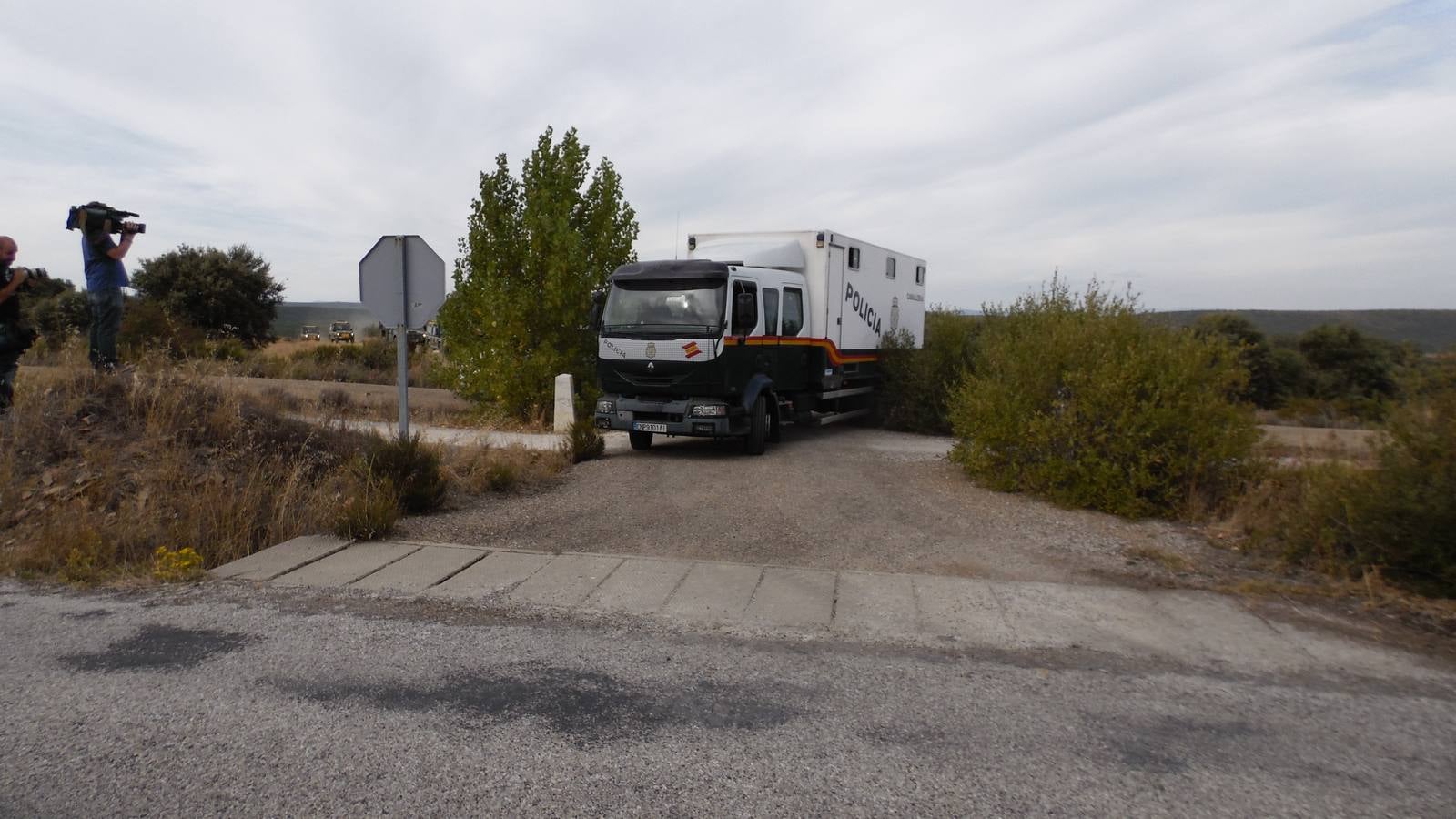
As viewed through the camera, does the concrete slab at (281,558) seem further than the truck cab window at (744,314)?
No

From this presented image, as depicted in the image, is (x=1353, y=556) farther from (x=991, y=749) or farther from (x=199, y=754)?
(x=199, y=754)

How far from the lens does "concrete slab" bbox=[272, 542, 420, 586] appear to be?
6711 mm

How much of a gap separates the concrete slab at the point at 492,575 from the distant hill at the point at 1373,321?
6731mm

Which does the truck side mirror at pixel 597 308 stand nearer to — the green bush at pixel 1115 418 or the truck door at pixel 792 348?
the truck door at pixel 792 348

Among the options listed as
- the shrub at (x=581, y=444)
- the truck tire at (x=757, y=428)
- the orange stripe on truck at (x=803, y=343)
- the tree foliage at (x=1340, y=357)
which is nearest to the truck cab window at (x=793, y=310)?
Result: the orange stripe on truck at (x=803, y=343)

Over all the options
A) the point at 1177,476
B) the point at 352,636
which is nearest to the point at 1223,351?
the point at 1177,476

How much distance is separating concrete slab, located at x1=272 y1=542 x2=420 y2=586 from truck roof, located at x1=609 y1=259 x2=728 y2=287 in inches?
234

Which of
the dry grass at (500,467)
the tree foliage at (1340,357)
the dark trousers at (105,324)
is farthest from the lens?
the tree foliage at (1340,357)

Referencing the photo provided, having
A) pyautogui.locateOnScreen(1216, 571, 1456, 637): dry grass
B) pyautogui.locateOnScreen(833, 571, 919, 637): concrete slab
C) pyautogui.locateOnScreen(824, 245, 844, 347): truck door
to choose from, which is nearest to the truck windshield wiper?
pyautogui.locateOnScreen(824, 245, 844, 347): truck door

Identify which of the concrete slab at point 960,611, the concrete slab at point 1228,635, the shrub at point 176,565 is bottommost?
the concrete slab at point 1228,635

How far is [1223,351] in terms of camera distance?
378 inches

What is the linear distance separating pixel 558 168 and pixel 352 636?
1269cm

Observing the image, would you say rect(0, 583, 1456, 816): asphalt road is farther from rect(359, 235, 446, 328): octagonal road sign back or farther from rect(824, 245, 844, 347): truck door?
rect(824, 245, 844, 347): truck door

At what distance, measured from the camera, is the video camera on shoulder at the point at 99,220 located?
9375 millimetres
